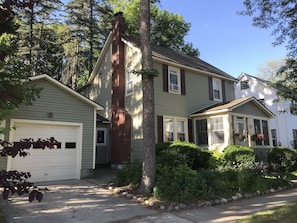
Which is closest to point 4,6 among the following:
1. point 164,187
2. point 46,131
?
point 164,187

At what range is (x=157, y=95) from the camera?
49.8ft

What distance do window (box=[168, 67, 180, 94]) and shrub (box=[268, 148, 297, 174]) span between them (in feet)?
20.8

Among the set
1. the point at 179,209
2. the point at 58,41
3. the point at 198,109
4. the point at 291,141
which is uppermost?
the point at 58,41

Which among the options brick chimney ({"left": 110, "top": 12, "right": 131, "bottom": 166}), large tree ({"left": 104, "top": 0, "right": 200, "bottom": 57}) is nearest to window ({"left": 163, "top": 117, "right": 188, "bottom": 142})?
brick chimney ({"left": 110, "top": 12, "right": 131, "bottom": 166})

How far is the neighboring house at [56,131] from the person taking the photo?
36.2 ft

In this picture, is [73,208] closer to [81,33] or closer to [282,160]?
[282,160]

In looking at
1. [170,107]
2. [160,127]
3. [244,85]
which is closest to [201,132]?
[170,107]

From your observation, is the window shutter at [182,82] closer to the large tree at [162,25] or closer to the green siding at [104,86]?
the green siding at [104,86]

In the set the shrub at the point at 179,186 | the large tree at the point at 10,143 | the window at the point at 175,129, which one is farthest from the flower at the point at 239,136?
the large tree at the point at 10,143

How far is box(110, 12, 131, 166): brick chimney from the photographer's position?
1536cm

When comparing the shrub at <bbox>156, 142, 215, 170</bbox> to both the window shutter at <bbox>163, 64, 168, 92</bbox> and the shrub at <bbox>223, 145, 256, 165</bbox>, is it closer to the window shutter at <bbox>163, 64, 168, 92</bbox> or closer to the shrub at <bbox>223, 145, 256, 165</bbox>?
the shrub at <bbox>223, 145, 256, 165</bbox>

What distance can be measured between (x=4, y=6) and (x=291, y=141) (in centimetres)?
2759

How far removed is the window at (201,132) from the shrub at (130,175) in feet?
21.1

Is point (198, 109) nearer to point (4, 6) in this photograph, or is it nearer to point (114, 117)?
A: point (114, 117)
